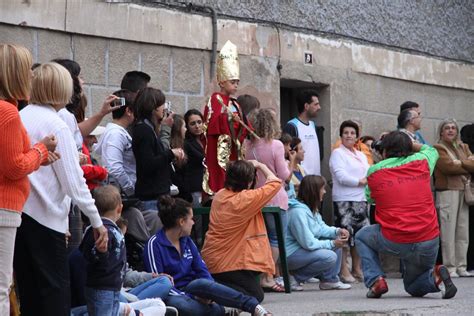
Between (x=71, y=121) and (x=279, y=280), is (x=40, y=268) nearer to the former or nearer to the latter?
(x=71, y=121)

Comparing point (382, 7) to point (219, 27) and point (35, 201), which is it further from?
point (35, 201)

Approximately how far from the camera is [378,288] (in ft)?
33.8

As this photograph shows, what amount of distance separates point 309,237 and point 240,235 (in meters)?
2.03

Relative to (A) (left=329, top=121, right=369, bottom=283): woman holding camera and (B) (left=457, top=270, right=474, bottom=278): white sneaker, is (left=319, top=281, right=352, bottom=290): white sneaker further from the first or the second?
(B) (left=457, top=270, right=474, bottom=278): white sneaker

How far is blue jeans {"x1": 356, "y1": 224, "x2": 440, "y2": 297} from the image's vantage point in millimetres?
10148

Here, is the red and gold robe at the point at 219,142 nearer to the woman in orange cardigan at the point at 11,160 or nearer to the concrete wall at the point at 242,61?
the concrete wall at the point at 242,61

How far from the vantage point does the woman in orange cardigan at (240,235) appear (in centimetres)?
913

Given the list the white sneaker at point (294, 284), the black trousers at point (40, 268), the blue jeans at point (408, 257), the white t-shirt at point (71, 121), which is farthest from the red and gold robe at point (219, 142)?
the black trousers at point (40, 268)

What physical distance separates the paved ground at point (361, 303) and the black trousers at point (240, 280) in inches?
9.4

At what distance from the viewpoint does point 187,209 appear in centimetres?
877

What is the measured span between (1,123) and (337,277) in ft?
20.2

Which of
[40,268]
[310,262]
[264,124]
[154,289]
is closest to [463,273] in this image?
[310,262]

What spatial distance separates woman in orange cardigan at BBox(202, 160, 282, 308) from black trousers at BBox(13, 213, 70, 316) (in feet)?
8.66

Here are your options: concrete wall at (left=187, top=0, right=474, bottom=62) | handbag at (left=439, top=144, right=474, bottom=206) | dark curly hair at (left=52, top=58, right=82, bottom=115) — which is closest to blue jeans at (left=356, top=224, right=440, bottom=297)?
concrete wall at (left=187, top=0, right=474, bottom=62)
